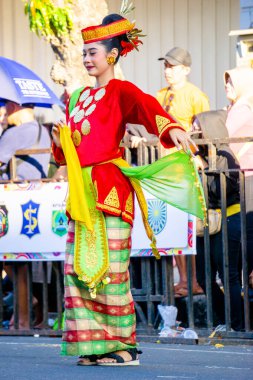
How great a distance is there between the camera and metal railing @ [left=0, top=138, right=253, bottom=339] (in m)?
9.45

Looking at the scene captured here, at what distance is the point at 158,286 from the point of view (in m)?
10.0

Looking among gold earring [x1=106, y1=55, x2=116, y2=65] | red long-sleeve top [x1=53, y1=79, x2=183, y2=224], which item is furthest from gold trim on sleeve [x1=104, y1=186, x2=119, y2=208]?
gold earring [x1=106, y1=55, x2=116, y2=65]

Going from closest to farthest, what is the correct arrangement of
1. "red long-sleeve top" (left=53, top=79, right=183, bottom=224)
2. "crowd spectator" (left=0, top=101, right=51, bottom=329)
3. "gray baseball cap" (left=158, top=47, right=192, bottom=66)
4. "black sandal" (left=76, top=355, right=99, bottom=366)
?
"red long-sleeve top" (left=53, top=79, right=183, bottom=224) < "black sandal" (left=76, top=355, right=99, bottom=366) < "crowd spectator" (left=0, top=101, right=51, bottom=329) < "gray baseball cap" (left=158, top=47, right=192, bottom=66)

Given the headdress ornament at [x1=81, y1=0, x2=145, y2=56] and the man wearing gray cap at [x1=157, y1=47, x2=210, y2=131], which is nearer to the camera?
the headdress ornament at [x1=81, y1=0, x2=145, y2=56]

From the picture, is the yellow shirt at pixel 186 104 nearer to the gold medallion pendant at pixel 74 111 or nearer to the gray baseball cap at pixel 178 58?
the gray baseball cap at pixel 178 58

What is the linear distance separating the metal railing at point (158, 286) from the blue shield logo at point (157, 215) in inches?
13.5

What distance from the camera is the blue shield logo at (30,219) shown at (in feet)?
33.2

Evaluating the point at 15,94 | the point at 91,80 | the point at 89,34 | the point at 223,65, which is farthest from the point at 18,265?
the point at 223,65

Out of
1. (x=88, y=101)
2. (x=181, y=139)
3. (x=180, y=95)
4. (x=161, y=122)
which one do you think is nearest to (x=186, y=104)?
(x=180, y=95)

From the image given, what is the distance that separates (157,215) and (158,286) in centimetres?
72

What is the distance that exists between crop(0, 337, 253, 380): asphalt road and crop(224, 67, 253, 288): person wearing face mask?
107 cm

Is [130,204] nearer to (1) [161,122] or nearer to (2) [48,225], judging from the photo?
(1) [161,122]

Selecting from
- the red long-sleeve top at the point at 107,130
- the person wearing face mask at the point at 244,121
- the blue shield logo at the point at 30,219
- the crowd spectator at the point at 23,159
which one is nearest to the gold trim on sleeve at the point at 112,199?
the red long-sleeve top at the point at 107,130

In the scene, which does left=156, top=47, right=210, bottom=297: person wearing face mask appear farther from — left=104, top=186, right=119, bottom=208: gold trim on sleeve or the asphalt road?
left=104, top=186, right=119, bottom=208: gold trim on sleeve
